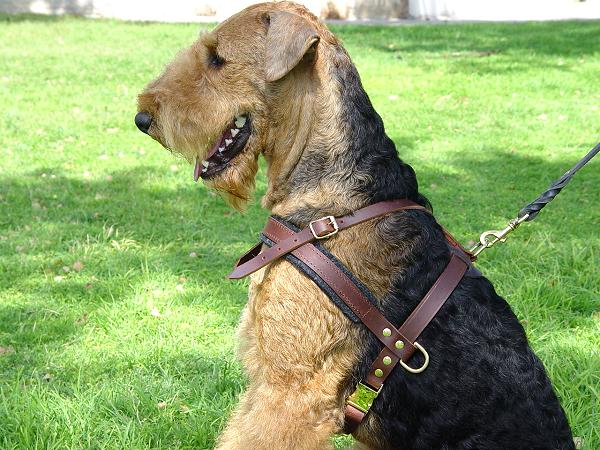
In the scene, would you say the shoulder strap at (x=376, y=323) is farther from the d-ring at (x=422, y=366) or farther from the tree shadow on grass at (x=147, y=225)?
the tree shadow on grass at (x=147, y=225)

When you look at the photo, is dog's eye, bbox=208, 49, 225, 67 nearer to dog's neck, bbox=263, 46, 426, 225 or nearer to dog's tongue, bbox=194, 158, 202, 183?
dog's neck, bbox=263, 46, 426, 225

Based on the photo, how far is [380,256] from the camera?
2.94m

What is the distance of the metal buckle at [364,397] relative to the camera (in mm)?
2893

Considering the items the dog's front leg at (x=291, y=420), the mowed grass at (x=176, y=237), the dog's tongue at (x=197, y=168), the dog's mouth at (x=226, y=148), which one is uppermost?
the dog's mouth at (x=226, y=148)

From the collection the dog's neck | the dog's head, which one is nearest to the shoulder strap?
the dog's neck

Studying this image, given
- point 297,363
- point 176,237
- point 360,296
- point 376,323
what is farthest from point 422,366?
point 176,237

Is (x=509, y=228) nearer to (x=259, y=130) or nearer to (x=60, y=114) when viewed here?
(x=259, y=130)

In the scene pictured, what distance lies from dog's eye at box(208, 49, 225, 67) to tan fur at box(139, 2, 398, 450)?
24mm

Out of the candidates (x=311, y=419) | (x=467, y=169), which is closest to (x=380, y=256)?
(x=311, y=419)

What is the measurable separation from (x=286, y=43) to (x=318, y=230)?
2.50 ft

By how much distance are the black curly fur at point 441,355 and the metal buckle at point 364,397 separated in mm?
54

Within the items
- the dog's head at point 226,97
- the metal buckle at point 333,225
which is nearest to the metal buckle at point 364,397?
the metal buckle at point 333,225

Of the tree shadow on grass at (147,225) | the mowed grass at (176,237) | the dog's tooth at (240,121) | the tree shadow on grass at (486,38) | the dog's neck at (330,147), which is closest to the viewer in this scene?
the dog's neck at (330,147)

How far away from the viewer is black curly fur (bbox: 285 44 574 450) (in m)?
2.84
